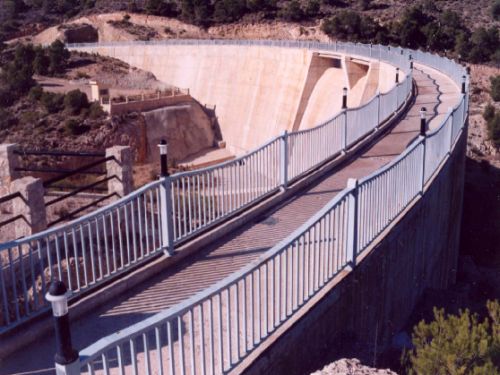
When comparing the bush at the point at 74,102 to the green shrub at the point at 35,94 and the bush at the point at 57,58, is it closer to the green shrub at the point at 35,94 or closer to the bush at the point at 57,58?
the green shrub at the point at 35,94

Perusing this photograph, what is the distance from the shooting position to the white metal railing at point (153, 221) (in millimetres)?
5988

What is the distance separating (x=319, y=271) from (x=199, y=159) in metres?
37.5

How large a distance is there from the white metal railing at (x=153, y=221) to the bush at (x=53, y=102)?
3172 centimetres

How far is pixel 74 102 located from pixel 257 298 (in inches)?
1501

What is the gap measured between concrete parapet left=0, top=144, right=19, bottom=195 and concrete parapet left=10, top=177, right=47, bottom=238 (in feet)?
5.94

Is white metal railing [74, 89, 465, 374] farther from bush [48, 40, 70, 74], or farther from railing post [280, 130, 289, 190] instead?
bush [48, 40, 70, 74]

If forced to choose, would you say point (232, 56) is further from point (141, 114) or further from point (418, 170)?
point (418, 170)

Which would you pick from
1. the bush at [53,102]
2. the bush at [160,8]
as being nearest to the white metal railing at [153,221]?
the bush at [53,102]

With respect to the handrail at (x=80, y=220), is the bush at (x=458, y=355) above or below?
below

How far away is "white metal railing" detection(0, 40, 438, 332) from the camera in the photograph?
19.6ft

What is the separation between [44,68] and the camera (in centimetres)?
5575

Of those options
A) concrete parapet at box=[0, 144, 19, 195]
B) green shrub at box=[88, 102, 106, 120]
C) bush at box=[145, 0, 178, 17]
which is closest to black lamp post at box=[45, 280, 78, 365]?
concrete parapet at box=[0, 144, 19, 195]

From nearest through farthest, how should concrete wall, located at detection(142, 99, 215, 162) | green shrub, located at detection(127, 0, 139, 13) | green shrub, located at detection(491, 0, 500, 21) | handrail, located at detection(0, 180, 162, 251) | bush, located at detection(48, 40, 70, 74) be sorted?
handrail, located at detection(0, 180, 162, 251) → concrete wall, located at detection(142, 99, 215, 162) → bush, located at detection(48, 40, 70, 74) → green shrub, located at detection(491, 0, 500, 21) → green shrub, located at detection(127, 0, 139, 13)

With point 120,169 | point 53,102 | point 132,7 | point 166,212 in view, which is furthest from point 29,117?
point 132,7
